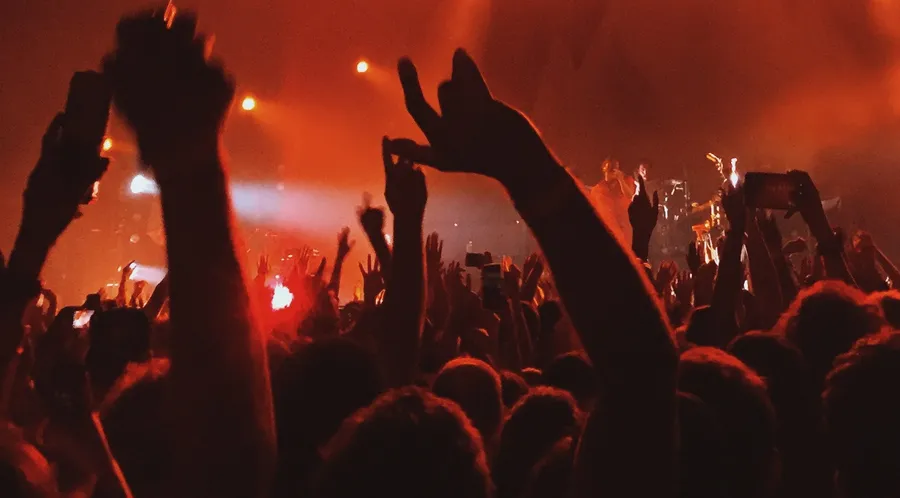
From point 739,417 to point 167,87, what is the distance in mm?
1148

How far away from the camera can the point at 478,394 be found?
→ 67.3 inches

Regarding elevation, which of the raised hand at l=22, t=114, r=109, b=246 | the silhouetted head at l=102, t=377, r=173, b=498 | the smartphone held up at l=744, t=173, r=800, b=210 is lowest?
the silhouetted head at l=102, t=377, r=173, b=498

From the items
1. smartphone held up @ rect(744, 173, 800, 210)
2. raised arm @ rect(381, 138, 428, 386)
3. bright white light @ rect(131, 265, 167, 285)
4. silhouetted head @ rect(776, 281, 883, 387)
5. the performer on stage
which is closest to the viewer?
silhouetted head @ rect(776, 281, 883, 387)

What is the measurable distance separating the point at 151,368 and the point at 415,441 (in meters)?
0.89

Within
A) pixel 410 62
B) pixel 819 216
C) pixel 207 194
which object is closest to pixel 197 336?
pixel 207 194

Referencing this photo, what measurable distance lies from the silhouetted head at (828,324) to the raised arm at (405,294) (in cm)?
108

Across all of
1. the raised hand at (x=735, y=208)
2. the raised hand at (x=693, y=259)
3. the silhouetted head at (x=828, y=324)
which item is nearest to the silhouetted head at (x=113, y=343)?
the silhouetted head at (x=828, y=324)

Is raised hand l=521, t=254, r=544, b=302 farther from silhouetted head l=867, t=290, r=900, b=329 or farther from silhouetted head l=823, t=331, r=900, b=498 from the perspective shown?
→ silhouetted head l=823, t=331, r=900, b=498

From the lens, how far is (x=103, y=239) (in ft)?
45.9

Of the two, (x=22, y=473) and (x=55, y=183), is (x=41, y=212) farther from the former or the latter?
(x=22, y=473)

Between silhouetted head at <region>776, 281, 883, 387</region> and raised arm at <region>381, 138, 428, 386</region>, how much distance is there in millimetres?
1079

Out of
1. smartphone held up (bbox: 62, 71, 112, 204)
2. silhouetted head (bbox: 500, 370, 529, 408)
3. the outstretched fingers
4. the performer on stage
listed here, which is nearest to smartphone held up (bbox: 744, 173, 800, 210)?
silhouetted head (bbox: 500, 370, 529, 408)

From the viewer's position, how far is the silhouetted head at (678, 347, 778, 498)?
1.12 metres

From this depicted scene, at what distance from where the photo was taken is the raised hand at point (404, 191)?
1.87 meters
